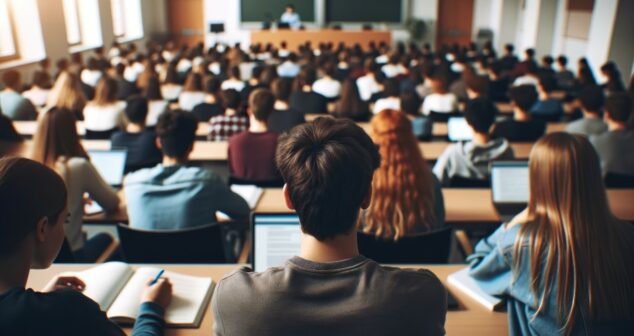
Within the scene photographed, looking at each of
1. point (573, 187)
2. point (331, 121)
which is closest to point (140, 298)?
point (331, 121)

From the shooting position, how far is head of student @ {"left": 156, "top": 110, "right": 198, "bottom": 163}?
255 centimetres

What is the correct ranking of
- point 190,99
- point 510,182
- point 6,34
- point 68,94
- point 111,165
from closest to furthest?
1. point 510,182
2. point 111,165
3. point 68,94
4. point 190,99
5. point 6,34

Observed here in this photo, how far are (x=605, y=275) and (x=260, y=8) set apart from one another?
16126 mm

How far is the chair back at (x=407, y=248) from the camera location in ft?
7.13

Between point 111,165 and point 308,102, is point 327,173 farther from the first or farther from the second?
point 308,102

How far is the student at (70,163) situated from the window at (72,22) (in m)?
10.4

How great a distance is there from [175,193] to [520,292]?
1.61 metres

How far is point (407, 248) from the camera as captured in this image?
221 centimetres

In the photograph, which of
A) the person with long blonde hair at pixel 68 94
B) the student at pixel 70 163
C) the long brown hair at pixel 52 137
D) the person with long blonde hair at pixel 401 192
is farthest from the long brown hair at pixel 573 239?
the person with long blonde hair at pixel 68 94

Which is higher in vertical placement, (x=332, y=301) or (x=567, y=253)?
(x=332, y=301)

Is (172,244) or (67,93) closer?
(172,244)

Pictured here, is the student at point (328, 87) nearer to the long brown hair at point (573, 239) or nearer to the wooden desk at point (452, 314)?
the wooden desk at point (452, 314)

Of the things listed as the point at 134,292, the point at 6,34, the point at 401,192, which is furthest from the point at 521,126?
the point at 6,34

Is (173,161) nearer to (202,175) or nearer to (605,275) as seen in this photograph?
(202,175)
